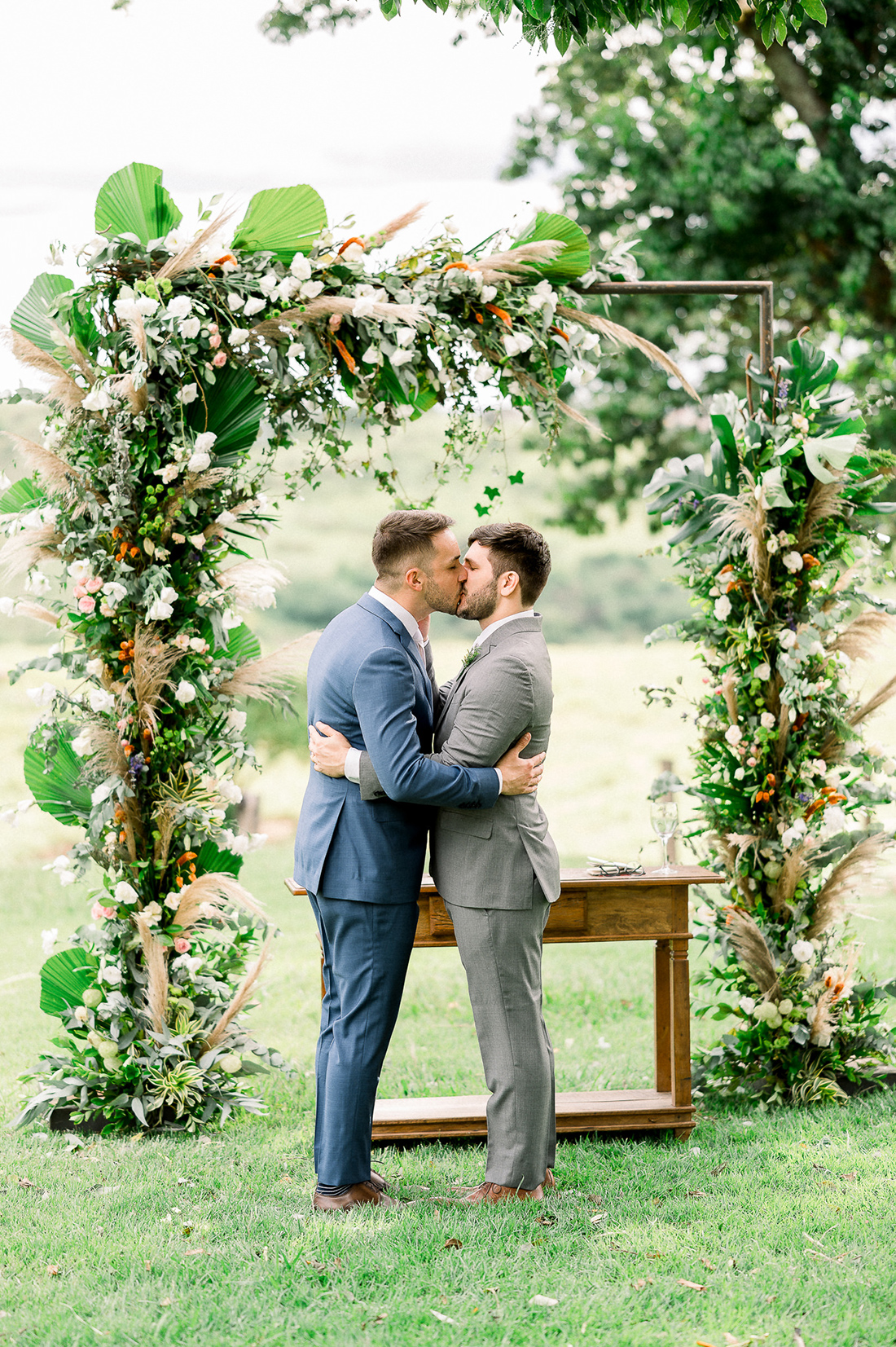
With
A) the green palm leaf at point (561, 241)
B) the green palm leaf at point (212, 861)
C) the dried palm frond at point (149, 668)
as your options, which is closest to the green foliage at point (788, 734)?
the green palm leaf at point (561, 241)

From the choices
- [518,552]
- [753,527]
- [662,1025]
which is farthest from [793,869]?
[518,552]

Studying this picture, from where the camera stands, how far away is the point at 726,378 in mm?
10438

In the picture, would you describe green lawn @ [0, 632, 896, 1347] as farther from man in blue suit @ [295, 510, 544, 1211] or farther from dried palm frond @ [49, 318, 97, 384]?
dried palm frond @ [49, 318, 97, 384]

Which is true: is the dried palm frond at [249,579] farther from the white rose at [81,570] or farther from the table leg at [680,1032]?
the table leg at [680,1032]

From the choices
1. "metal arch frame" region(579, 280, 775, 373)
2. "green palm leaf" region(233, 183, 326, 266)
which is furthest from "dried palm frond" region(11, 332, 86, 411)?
"metal arch frame" region(579, 280, 775, 373)

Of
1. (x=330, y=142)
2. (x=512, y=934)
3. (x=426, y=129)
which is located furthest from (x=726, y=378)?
(x=330, y=142)

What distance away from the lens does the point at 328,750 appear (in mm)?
3504

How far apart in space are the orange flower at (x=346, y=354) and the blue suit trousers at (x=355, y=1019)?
77.7 inches

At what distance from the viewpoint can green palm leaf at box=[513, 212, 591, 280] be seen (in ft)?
14.3

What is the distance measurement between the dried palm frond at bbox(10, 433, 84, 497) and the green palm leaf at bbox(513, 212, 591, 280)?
1820 mm

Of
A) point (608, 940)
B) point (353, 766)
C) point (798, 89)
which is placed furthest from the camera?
point (798, 89)

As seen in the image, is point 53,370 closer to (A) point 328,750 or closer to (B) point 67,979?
(A) point 328,750

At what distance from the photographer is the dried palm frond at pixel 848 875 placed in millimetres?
4617

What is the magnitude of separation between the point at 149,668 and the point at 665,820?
6.39ft
